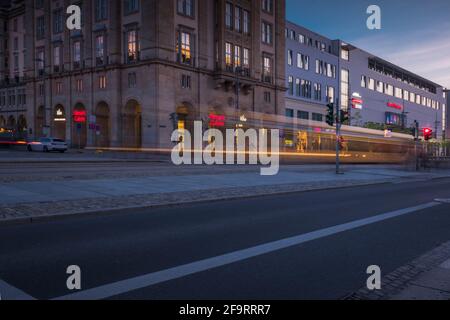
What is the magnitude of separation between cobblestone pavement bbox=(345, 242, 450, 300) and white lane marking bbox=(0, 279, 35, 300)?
3.46 metres

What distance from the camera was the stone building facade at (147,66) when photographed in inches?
1704

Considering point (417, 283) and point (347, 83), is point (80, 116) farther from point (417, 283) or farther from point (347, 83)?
point (347, 83)

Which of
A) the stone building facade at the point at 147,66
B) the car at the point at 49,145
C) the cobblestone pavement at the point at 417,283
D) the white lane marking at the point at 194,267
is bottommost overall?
the cobblestone pavement at the point at 417,283

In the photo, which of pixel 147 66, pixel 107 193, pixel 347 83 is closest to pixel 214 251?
pixel 107 193

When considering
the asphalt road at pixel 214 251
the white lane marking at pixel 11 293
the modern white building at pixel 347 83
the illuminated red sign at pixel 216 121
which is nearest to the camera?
the white lane marking at pixel 11 293

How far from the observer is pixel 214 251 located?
6434mm

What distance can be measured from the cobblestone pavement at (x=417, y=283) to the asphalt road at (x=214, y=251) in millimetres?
224

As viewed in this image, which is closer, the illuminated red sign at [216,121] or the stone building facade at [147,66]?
the stone building facade at [147,66]

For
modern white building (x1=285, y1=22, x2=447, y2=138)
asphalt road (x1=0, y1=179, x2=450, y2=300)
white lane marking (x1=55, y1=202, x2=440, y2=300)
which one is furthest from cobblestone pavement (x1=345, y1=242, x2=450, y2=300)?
modern white building (x1=285, y1=22, x2=447, y2=138)

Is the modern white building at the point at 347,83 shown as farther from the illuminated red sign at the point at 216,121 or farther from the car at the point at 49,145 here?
the car at the point at 49,145

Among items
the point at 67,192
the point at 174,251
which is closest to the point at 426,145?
the point at 67,192

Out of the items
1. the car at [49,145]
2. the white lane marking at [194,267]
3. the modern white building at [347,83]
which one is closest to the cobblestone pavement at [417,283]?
the white lane marking at [194,267]

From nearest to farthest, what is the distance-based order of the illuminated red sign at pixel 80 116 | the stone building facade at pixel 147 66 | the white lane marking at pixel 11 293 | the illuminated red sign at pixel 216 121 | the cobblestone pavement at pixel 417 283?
1. the white lane marking at pixel 11 293
2. the cobblestone pavement at pixel 417 283
3. the stone building facade at pixel 147 66
4. the illuminated red sign at pixel 216 121
5. the illuminated red sign at pixel 80 116
